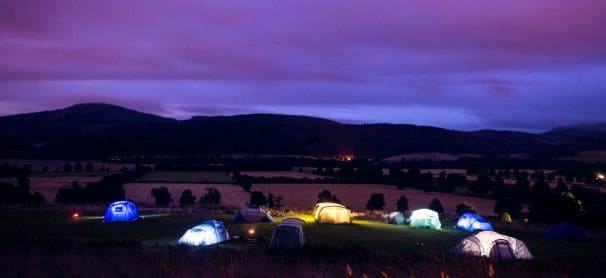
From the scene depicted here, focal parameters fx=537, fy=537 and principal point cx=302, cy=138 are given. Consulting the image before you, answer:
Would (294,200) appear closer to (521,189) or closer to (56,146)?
(521,189)

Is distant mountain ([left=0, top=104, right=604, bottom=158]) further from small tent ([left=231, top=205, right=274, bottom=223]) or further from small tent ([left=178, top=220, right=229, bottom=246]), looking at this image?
small tent ([left=178, top=220, right=229, bottom=246])

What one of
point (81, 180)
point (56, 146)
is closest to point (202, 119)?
point (56, 146)

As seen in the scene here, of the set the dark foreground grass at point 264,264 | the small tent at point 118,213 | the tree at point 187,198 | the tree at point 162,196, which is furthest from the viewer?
the tree at point 187,198

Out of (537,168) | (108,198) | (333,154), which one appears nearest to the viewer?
(108,198)

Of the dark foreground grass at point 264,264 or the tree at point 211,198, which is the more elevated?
the dark foreground grass at point 264,264

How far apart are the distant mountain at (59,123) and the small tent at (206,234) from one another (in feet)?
408

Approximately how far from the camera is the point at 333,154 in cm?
11712

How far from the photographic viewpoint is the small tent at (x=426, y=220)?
115 feet

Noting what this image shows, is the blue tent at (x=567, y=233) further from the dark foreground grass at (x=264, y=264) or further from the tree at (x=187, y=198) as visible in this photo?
the tree at (x=187, y=198)

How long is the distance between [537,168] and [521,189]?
125 feet

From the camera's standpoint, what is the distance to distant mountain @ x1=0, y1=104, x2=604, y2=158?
119 meters

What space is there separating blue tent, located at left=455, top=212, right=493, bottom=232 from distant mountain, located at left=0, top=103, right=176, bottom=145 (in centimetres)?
12517

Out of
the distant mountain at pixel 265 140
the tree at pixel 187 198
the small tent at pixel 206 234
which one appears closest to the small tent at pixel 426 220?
the small tent at pixel 206 234

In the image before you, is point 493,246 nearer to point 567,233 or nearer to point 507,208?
point 567,233
